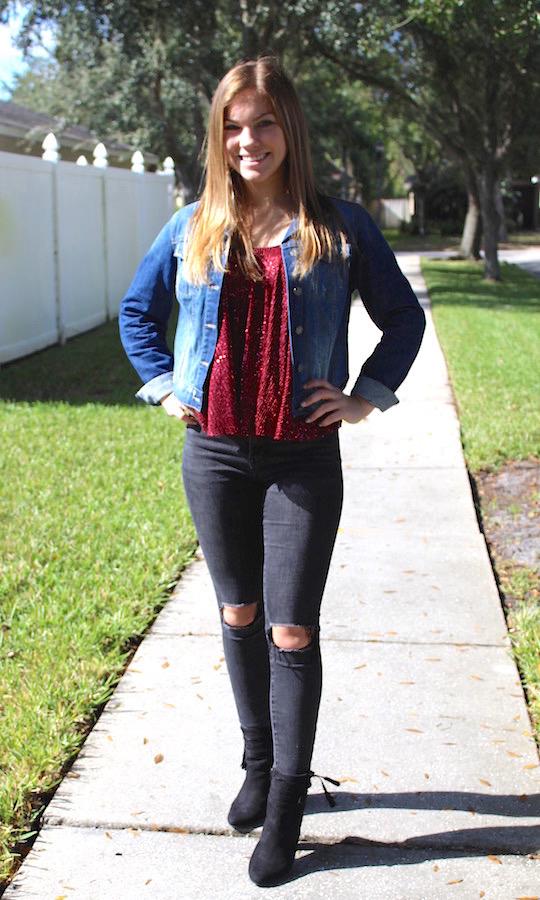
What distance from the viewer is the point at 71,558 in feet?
17.3

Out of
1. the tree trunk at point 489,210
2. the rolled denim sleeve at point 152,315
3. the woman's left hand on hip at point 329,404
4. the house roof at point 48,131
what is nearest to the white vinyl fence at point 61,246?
the house roof at point 48,131

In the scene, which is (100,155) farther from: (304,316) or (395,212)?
(395,212)

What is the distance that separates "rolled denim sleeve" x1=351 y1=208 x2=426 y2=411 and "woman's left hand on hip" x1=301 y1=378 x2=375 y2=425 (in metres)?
0.08

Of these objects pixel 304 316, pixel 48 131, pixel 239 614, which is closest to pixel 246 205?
pixel 304 316

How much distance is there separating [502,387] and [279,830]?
23.8ft

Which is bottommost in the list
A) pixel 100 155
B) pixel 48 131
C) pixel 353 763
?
pixel 353 763

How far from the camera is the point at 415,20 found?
18891mm

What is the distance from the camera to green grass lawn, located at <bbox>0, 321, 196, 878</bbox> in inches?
140

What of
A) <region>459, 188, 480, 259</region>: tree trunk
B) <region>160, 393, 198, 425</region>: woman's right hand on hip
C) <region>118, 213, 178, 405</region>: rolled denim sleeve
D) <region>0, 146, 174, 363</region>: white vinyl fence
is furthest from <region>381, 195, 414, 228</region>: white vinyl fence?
<region>160, 393, 198, 425</region>: woman's right hand on hip

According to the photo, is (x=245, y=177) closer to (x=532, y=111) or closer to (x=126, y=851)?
(x=126, y=851)

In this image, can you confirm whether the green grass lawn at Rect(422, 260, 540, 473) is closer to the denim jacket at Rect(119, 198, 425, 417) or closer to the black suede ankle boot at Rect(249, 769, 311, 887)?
the denim jacket at Rect(119, 198, 425, 417)

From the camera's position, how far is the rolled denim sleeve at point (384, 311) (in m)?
2.82

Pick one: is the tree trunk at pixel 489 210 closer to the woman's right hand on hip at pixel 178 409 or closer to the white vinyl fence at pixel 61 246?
the white vinyl fence at pixel 61 246

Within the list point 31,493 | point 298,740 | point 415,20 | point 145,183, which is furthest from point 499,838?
point 415,20
